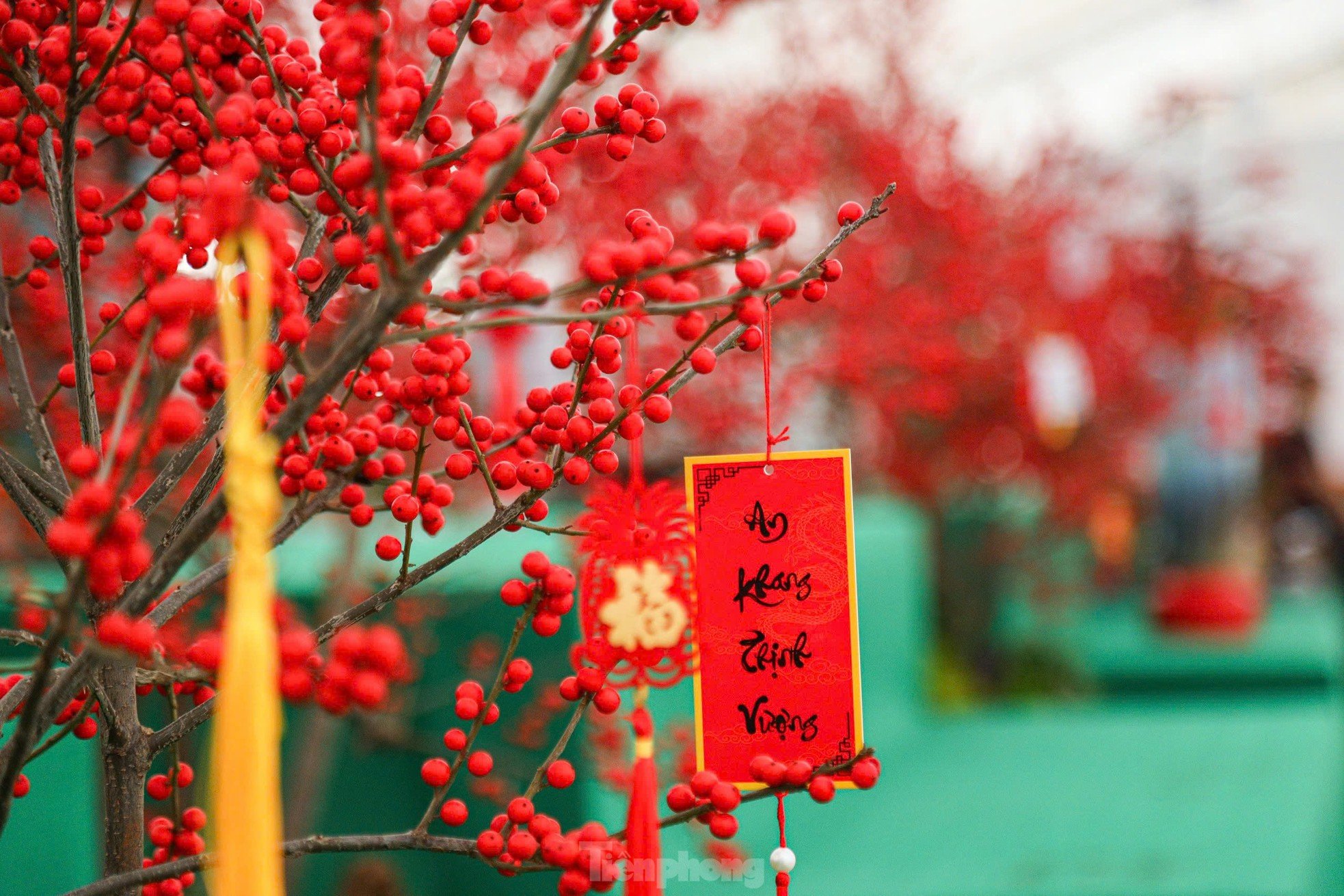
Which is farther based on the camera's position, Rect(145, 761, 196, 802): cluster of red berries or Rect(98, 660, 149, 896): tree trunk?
Rect(145, 761, 196, 802): cluster of red berries

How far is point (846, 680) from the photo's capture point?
1.88 feet

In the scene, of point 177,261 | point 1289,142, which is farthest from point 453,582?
point 1289,142

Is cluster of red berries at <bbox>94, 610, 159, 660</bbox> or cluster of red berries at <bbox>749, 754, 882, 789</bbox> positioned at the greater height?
cluster of red berries at <bbox>94, 610, 159, 660</bbox>

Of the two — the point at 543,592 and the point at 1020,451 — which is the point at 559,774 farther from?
the point at 1020,451

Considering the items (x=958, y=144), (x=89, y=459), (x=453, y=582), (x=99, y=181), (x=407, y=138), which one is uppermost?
(x=958, y=144)

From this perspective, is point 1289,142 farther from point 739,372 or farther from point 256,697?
point 256,697

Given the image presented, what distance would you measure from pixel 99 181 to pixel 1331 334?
5.70 m

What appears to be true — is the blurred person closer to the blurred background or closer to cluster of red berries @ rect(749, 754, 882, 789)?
the blurred background

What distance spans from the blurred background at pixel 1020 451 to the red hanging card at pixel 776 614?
1.80 feet

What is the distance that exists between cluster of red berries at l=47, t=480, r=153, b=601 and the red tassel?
27cm

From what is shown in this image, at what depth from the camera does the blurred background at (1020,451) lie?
170cm

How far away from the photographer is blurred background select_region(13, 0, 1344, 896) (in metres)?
1.70

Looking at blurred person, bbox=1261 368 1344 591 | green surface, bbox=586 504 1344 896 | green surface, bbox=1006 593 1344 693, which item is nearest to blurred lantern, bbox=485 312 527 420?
green surface, bbox=586 504 1344 896

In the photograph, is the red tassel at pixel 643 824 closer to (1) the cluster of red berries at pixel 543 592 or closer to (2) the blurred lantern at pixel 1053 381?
(1) the cluster of red berries at pixel 543 592
